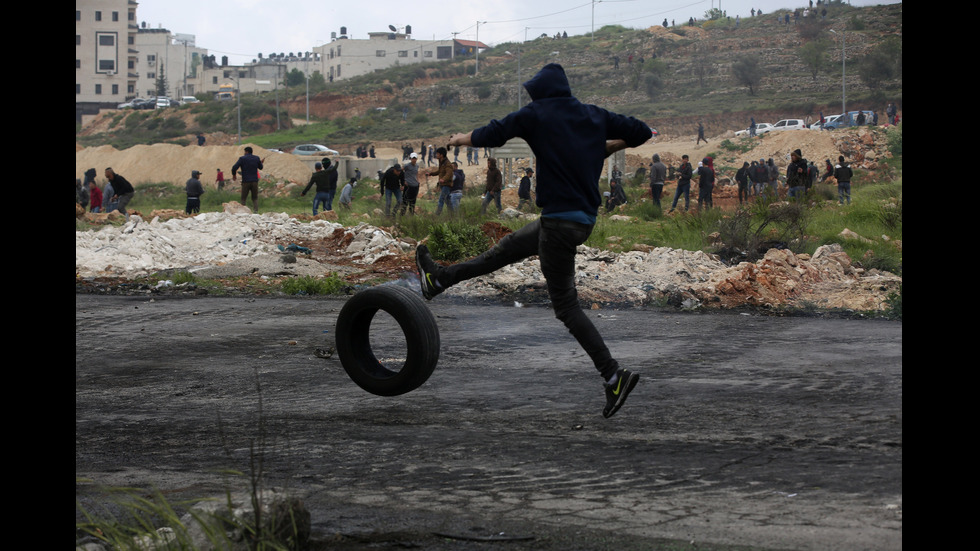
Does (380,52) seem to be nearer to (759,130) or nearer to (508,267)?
(759,130)

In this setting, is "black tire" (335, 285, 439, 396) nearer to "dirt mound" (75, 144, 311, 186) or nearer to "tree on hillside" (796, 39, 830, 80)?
"dirt mound" (75, 144, 311, 186)

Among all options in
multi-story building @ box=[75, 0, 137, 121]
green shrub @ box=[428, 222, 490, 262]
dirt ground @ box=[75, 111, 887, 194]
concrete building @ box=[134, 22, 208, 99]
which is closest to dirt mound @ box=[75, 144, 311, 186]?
dirt ground @ box=[75, 111, 887, 194]

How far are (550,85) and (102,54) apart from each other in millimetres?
→ 118016

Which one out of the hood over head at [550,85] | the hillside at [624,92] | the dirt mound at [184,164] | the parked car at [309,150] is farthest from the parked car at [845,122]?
the hood over head at [550,85]

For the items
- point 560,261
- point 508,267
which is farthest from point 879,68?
point 560,261

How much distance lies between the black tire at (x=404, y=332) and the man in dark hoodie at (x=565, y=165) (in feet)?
2.61

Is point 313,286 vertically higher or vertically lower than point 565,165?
lower

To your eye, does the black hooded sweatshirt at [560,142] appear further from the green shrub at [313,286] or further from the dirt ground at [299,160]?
the dirt ground at [299,160]

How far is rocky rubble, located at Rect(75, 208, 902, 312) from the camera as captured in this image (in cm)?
1277

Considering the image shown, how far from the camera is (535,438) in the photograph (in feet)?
15.8

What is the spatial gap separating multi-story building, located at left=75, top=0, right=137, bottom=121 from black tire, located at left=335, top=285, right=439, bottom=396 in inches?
4492

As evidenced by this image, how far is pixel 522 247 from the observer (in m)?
5.39

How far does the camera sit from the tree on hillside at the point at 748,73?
260ft
